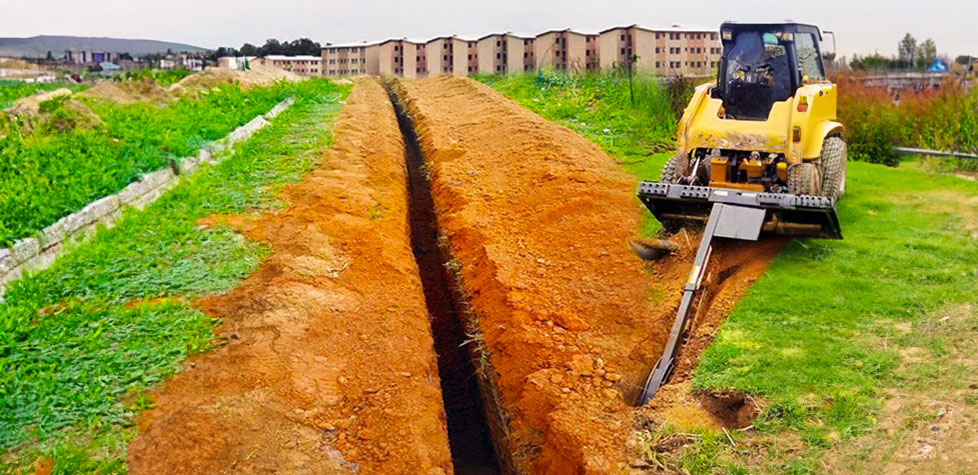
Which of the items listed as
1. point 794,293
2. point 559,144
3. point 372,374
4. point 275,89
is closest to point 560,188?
point 559,144

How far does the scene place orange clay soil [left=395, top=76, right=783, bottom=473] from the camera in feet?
20.6

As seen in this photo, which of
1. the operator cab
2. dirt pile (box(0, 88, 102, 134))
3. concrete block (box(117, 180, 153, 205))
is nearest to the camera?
the operator cab

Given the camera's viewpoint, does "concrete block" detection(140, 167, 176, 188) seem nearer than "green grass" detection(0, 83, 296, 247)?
No

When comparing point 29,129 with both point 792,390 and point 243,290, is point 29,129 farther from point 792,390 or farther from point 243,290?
point 792,390

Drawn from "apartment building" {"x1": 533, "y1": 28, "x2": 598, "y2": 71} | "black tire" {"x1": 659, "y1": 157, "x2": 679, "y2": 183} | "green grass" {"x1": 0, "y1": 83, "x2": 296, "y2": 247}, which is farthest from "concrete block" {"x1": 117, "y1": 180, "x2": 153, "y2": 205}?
"apartment building" {"x1": 533, "y1": 28, "x2": 598, "y2": 71}

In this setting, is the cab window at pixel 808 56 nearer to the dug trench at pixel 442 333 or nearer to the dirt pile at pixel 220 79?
the dug trench at pixel 442 333

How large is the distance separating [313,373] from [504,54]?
1044 inches

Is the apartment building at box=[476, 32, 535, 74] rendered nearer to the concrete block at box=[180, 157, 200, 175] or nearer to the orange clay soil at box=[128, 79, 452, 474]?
the concrete block at box=[180, 157, 200, 175]

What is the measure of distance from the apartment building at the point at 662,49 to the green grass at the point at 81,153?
Result: 8.80 metres

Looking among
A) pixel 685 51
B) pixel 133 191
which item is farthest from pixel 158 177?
pixel 685 51

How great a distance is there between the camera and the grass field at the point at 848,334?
5.21 m

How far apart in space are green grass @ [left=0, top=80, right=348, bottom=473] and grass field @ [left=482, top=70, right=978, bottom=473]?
11.9 ft

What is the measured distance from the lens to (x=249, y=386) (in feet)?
19.4

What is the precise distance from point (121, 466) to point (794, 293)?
17.3 ft
